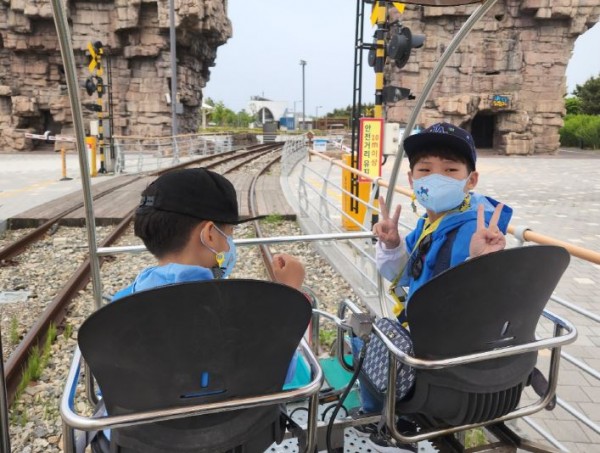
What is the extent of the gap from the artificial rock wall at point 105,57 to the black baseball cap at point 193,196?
103 ft

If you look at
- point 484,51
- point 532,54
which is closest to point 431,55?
point 484,51

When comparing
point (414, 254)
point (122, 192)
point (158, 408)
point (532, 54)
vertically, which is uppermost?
point (532, 54)

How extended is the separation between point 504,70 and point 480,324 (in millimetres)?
33402

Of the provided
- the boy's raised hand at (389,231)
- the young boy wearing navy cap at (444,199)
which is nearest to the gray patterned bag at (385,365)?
the young boy wearing navy cap at (444,199)

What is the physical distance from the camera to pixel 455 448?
1.85m

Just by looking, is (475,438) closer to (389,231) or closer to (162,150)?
(389,231)

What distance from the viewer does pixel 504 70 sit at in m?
30.5

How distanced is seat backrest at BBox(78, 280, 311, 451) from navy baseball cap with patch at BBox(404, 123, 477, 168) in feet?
3.49

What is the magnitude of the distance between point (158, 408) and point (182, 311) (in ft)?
0.96

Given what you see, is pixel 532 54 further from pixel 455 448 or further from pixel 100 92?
pixel 455 448

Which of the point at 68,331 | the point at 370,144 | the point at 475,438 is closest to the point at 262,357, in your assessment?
the point at 475,438

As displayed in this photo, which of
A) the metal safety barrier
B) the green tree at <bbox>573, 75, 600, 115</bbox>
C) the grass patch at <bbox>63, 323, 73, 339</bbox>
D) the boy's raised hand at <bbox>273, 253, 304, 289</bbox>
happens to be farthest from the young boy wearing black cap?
the green tree at <bbox>573, 75, 600, 115</bbox>

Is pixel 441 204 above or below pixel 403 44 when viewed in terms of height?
below

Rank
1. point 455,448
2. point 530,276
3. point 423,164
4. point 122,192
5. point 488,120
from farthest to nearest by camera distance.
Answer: point 488,120 < point 122,192 < point 423,164 < point 455,448 < point 530,276
